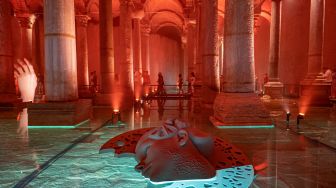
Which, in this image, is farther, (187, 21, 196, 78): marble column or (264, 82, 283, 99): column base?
(187, 21, 196, 78): marble column

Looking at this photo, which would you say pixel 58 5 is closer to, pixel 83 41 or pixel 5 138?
pixel 5 138

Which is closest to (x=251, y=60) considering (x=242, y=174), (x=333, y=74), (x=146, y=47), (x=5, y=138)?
(x=242, y=174)

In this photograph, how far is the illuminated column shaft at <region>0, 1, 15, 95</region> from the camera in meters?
9.72

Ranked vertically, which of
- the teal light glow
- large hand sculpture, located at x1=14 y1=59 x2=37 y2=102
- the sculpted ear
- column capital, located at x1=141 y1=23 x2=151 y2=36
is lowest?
the teal light glow

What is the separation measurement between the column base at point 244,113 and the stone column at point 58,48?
4.04m

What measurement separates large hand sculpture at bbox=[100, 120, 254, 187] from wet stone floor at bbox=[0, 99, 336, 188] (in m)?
0.25

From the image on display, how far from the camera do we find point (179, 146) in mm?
2922

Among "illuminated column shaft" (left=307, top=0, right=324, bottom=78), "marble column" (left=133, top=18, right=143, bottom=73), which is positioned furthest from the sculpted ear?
"marble column" (left=133, top=18, right=143, bottom=73)

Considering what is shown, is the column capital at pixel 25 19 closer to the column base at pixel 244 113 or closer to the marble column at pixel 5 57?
the marble column at pixel 5 57

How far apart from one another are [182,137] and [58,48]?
16.2 feet

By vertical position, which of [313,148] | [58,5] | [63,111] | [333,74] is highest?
[58,5]

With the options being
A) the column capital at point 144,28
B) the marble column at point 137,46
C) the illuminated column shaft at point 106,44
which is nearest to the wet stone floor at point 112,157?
the illuminated column shaft at point 106,44

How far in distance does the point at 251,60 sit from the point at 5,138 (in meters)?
5.72

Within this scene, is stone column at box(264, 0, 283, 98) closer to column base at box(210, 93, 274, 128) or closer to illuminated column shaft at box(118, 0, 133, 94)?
illuminated column shaft at box(118, 0, 133, 94)
